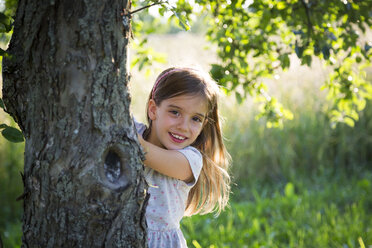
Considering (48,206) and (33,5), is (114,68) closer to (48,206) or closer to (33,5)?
(33,5)

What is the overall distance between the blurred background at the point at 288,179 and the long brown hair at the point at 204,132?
1342 millimetres

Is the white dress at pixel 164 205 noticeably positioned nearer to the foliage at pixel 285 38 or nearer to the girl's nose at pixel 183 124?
the girl's nose at pixel 183 124

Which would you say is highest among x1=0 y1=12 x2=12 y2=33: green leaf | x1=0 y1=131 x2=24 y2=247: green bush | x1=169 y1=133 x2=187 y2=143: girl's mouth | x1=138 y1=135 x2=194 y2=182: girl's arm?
x1=0 y1=12 x2=12 y2=33: green leaf

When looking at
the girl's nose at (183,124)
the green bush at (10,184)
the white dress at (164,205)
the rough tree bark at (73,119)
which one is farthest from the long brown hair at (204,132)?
the green bush at (10,184)

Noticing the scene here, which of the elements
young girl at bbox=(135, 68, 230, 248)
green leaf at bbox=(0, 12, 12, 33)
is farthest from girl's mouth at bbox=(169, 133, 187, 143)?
green leaf at bbox=(0, 12, 12, 33)

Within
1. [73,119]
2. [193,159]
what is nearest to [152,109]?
[193,159]

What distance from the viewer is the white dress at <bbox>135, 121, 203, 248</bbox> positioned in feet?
6.40

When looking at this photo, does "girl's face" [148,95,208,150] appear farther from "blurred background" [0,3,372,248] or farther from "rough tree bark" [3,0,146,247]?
"blurred background" [0,3,372,248]

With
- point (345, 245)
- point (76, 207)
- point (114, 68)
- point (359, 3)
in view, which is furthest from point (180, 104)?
point (345, 245)

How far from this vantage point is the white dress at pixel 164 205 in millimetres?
1951

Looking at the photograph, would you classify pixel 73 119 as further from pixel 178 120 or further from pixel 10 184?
pixel 10 184

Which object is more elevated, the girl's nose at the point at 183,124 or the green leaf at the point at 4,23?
the green leaf at the point at 4,23

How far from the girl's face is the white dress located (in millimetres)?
61

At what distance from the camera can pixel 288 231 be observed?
148 inches
